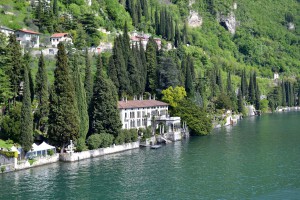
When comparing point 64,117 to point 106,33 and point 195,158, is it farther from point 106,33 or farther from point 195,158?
point 106,33

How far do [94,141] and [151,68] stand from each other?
1654 inches

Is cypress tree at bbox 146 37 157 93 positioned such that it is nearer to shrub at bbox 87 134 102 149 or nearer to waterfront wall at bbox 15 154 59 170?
shrub at bbox 87 134 102 149

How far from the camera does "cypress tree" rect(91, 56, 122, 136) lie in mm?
79250

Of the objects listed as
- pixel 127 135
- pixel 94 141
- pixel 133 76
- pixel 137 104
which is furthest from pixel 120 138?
pixel 133 76

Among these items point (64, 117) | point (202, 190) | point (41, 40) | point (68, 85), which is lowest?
point (202, 190)

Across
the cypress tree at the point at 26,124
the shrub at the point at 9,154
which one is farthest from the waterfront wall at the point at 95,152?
the shrub at the point at 9,154

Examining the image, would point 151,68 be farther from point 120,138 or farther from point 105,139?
point 105,139

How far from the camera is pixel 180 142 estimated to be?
92.8 m

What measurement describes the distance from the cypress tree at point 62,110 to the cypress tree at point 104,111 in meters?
6.53

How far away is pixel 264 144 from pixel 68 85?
37.0m

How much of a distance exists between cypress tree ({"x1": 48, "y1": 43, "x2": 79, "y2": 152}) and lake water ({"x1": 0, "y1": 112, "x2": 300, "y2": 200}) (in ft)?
15.9

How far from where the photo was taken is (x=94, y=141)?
75188mm

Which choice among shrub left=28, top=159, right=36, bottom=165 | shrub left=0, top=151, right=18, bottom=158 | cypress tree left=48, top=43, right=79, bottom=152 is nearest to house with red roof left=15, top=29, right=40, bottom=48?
cypress tree left=48, top=43, right=79, bottom=152

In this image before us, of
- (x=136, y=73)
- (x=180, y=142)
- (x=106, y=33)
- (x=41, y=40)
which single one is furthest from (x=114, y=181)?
(x=106, y=33)
